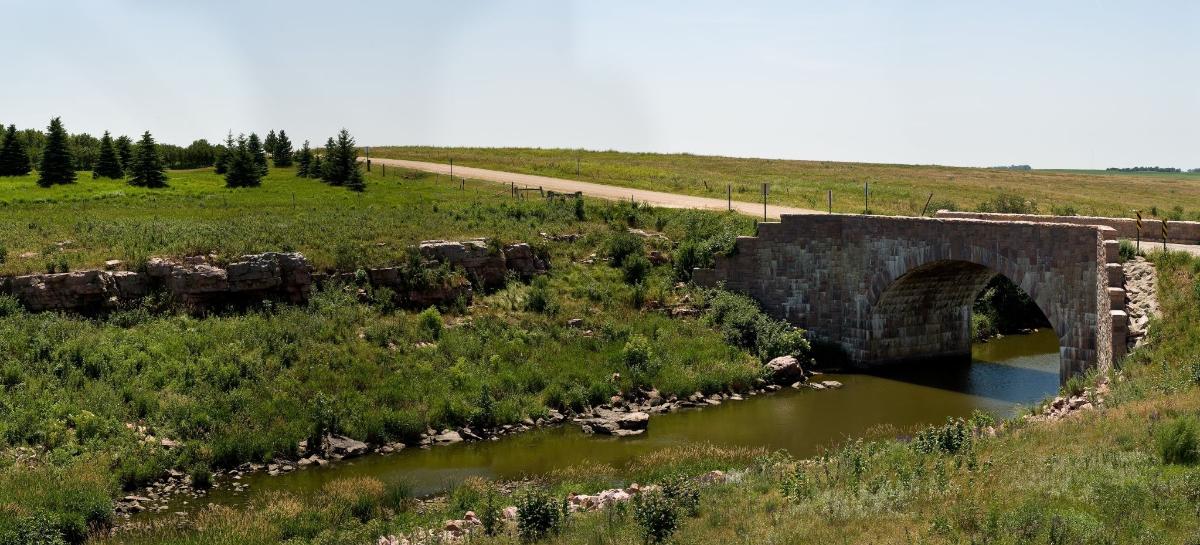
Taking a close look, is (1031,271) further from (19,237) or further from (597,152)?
(597,152)

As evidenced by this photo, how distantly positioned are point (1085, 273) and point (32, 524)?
1027 inches

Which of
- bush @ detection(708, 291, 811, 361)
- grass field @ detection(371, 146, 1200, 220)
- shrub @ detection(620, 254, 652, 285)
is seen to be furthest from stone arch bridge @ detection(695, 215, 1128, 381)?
grass field @ detection(371, 146, 1200, 220)

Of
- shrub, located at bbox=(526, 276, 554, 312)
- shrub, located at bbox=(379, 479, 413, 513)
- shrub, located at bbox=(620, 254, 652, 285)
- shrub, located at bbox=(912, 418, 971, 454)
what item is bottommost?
shrub, located at bbox=(379, 479, 413, 513)

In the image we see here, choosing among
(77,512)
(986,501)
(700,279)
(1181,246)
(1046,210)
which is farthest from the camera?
(1046,210)

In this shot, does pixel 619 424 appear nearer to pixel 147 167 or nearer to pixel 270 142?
pixel 147 167

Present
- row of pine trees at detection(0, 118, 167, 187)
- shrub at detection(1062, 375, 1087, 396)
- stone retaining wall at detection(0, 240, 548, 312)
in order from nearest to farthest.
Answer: shrub at detection(1062, 375, 1087, 396) < stone retaining wall at detection(0, 240, 548, 312) < row of pine trees at detection(0, 118, 167, 187)

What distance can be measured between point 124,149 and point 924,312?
46940 millimetres

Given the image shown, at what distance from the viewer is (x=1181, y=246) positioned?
29.8 meters

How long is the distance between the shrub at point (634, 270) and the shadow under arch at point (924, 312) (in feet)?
29.0

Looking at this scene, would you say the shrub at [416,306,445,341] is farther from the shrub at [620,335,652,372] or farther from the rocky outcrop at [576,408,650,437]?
the rocky outcrop at [576,408,650,437]

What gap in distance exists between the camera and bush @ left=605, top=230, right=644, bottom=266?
40.1 m

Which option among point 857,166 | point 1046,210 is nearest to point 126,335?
point 1046,210

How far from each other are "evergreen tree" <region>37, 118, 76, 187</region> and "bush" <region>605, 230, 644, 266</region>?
29.7 meters

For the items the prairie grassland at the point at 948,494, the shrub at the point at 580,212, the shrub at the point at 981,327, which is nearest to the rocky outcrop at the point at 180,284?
the prairie grassland at the point at 948,494
